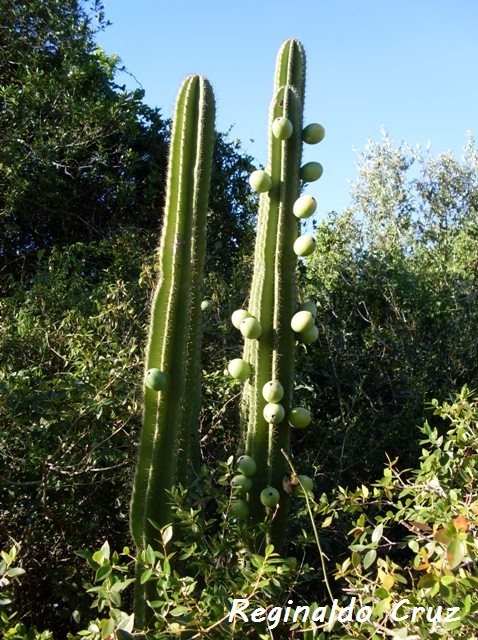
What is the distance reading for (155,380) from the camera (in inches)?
98.4

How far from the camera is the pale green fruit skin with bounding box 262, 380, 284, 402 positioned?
2.59 metres

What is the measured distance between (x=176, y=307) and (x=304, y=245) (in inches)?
21.8

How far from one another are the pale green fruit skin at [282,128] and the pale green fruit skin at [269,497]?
1389mm

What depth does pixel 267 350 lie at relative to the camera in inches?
106

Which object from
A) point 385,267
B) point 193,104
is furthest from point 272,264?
point 385,267

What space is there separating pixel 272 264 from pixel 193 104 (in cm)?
76

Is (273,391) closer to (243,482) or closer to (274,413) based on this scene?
(274,413)

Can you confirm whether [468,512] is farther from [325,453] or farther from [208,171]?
[325,453]

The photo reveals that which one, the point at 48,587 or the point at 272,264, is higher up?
the point at 272,264

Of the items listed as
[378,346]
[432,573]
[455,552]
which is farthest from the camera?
[378,346]

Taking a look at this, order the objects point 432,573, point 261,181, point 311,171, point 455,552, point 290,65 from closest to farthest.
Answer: point 455,552, point 432,573, point 261,181, point 311,171, point 290,65

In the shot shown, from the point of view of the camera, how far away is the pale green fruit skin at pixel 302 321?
263cm

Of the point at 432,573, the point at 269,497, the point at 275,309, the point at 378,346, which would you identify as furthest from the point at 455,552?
the point at 378,346

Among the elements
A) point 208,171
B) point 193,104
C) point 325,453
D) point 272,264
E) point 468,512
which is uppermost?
point 193,104
